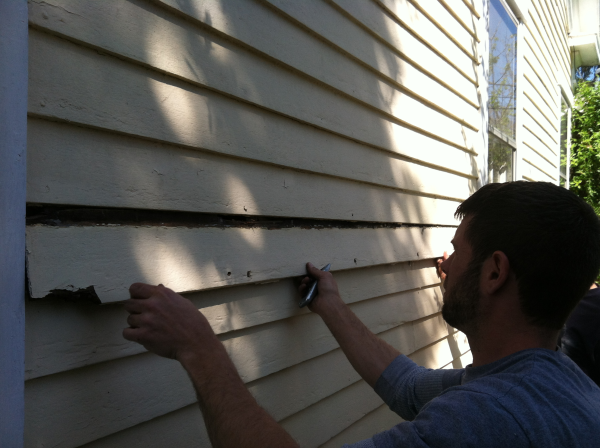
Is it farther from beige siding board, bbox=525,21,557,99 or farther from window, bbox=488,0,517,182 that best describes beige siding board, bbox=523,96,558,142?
window, bbox=488,0,517,182

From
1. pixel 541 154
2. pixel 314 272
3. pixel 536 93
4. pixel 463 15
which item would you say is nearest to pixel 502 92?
pixel 463 15

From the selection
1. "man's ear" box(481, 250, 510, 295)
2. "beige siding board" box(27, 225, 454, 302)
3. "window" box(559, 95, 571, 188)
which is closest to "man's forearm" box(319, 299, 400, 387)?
"beige siding board" box(27, 225, 454, 302)

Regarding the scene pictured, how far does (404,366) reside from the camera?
228 cm

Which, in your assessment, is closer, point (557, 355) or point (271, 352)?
point (557, 355)

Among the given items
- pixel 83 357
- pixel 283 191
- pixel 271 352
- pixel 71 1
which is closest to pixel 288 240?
pixel 283 191

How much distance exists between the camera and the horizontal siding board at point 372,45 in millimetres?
2312

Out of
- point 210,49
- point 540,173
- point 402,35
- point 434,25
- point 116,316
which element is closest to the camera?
point 116,316

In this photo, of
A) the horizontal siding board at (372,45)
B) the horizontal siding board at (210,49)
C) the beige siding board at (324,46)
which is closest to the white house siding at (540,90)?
the horizontal siding board at (372,45)

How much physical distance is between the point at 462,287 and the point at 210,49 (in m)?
1.21

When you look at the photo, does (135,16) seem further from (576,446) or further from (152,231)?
(576,446)

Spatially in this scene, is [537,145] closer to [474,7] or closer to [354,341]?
[474,7]

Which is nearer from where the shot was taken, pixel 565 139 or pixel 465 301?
pixel 465 301

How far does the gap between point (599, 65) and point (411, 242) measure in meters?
13.2

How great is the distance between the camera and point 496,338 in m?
1.69
